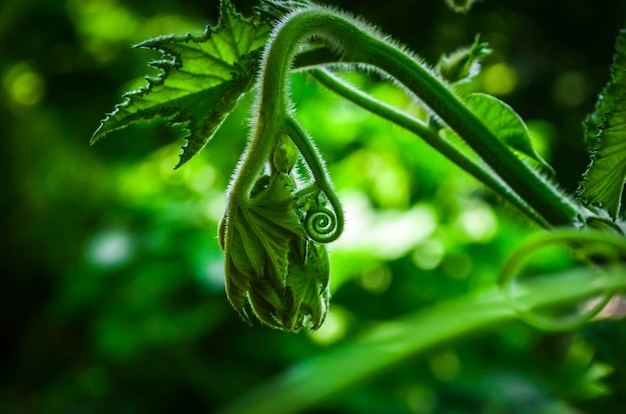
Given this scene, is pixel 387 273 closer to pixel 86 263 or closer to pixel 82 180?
pixel 86 263

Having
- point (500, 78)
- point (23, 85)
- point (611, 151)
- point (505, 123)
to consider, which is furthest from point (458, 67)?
point (23, 85)

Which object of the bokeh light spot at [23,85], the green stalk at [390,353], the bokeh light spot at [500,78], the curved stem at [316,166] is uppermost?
the bokeh light spot at [500,78]

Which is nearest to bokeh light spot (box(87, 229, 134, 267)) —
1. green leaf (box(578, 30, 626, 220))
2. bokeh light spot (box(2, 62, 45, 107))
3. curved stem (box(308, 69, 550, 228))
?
bokeh light spot (box(2, 62, 45, 107))

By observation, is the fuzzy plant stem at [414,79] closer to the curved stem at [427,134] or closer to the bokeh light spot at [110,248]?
the curved stem at [427,134]

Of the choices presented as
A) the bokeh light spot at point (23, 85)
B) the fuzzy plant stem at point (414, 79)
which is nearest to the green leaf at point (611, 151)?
the fuzzy plant stem at point (414, 79)

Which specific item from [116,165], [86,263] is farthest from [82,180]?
[86,263]

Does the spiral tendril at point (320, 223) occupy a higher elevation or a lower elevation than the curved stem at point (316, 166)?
lower

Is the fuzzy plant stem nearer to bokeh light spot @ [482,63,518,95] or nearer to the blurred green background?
the blurred green background
